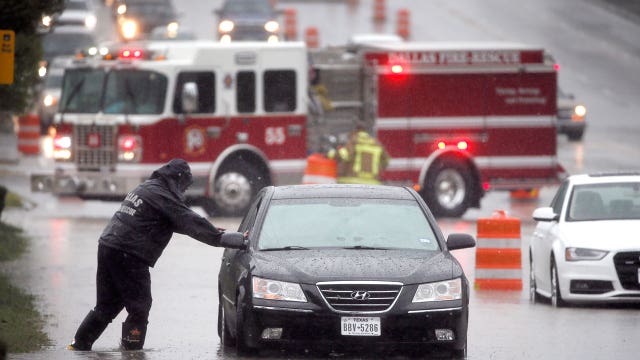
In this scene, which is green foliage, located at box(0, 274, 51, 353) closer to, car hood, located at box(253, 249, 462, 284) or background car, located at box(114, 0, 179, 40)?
car hood, located at box(253, 249, 462, 284)

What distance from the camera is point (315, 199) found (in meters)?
13.6

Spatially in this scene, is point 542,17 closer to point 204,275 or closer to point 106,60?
point 106,60

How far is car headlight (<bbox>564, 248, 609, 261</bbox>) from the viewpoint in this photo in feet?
55.0

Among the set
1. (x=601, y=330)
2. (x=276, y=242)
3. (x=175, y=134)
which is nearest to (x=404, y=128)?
(x=175, y=134)

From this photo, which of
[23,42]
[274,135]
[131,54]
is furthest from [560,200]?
[131,54]

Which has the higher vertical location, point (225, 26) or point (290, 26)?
point (225, 26)

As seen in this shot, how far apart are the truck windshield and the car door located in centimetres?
1106

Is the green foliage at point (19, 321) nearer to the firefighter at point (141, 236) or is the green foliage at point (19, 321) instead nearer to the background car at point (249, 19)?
the firefighter at point (141, 236)

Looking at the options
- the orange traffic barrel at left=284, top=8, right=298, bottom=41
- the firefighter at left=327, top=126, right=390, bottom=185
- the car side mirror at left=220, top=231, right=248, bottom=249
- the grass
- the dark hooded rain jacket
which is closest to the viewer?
the car side mirror at left=220, top=231, right=248, bottom=249

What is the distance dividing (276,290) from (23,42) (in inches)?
364

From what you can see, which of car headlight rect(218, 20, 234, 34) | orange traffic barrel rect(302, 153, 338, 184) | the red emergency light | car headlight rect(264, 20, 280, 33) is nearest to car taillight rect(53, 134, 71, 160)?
the red emergency light

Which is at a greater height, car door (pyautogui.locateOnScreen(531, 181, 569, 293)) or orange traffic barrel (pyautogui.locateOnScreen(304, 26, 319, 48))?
orange traffic barrel (pyautogui.locateOnScreen(304, 26, 319, 48))

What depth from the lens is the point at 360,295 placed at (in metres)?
12.1

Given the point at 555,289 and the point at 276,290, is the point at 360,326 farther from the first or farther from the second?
the point at 555,289
